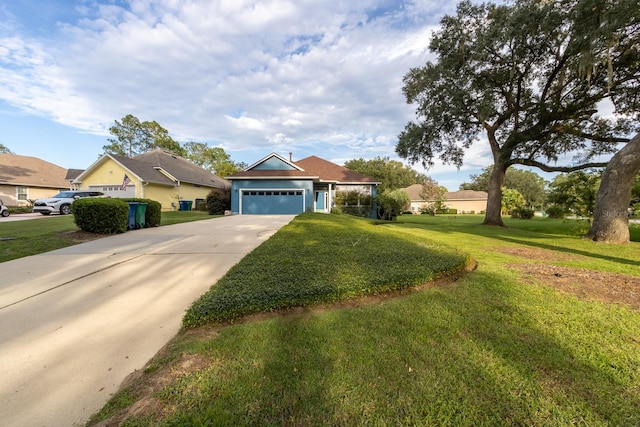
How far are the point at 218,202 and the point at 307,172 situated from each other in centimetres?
683

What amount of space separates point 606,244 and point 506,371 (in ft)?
33.9

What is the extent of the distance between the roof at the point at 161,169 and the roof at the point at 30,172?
5.68 m

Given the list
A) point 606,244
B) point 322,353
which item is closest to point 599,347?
point 322,353

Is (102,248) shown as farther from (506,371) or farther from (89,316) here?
(506,371)

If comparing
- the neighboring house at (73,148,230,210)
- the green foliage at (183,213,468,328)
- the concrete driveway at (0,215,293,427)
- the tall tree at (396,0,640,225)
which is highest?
the tall tree at (396,0,640,225)

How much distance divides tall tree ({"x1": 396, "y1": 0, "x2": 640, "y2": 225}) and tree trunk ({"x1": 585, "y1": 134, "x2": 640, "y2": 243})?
10.2ft

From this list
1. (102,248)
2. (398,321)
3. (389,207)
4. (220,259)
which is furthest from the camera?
(389,207)

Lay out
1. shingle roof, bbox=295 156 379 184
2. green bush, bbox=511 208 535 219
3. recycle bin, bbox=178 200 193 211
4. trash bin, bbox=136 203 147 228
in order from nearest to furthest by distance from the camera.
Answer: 1. trash bin, bbox=136 203 147 228
2. shingle roof, bbox=295 156 379 184
3. recycle bin, bbox=178 200 193 211
4. green bush, bbox=511 208 535 219

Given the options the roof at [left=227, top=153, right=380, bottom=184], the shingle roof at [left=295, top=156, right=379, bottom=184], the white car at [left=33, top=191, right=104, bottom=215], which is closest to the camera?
the white car at [left=33, top=191, right=104, bottom=215]

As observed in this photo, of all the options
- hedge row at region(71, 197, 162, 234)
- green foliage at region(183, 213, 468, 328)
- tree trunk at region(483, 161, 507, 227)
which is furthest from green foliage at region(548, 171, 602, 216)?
hedge row at region(71, 197, 162, 234)

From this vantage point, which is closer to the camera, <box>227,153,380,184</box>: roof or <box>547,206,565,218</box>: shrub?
<box>547,206,565,218</box>: shrub

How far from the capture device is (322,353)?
2.23 metres

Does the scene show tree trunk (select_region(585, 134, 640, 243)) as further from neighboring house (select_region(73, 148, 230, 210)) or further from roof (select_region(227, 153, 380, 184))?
neighboring house (select_region(73, 148, 230, 210))

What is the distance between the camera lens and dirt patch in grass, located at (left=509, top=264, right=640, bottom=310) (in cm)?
361
